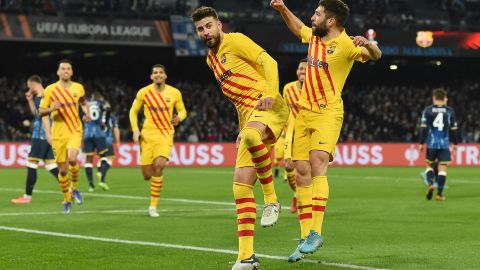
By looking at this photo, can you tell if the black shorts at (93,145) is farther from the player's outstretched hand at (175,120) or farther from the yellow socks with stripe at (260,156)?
the yellow socks with stripe at (260,156)

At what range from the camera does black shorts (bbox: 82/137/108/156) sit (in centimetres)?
2509

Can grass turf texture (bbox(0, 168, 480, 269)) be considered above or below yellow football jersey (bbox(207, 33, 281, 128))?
Answer: below

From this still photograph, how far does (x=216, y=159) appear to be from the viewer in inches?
1554

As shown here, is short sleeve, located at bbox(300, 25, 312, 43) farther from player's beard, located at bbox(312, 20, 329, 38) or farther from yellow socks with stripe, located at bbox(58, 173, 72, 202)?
yellow socks with stripe, located at bbox(58, 173, 72, 202)

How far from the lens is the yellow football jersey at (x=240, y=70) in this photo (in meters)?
9.44

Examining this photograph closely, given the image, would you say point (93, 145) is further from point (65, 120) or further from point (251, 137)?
point (251, 137)

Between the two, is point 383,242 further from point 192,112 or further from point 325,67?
point 192,112

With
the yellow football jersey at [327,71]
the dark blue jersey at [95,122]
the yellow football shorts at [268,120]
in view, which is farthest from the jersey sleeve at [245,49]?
the dark blue jersey at [95,122]

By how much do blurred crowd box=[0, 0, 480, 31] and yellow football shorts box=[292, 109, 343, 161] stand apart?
30.2m

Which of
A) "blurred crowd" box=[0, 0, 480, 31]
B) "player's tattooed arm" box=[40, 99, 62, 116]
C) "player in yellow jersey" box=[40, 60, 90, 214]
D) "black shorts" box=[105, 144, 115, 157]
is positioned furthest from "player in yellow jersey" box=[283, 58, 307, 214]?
"blurred crowd" box=[0, 0, 480, 31]

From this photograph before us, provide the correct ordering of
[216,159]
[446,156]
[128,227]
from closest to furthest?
1. [128,227]
2. [446,156]
3. [216,159]

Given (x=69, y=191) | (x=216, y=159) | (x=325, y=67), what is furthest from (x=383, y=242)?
(x=216, y=159)

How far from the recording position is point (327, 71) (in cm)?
1004

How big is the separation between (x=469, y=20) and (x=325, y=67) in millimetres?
40532
